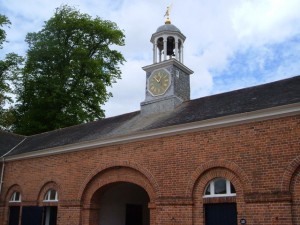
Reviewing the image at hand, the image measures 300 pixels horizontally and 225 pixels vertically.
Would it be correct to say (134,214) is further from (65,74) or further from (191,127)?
(65,74)

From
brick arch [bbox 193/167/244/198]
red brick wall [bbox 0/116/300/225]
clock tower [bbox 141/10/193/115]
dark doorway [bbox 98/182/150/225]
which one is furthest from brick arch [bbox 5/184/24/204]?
A: brick arch [bbox 193/167/244/198]

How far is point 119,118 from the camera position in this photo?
59.4 feet

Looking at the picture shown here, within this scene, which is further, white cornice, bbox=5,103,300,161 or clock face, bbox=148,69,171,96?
clock face, bbox=148,69,171,96

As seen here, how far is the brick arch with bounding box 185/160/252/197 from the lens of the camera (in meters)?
10.7

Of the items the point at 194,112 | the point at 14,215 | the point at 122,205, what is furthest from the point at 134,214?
the point at 194,112

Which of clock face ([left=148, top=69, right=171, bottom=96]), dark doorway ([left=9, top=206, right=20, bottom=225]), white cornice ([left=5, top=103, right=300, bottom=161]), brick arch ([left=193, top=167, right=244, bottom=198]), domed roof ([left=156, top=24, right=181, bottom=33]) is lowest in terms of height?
dark doorway ([left=9, top=206, right=20, bottom=225])

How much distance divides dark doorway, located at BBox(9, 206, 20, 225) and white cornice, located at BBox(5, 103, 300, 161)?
3493mm

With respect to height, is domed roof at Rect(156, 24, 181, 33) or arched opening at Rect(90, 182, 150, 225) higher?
domed roof at Rect(156, 24, 181, 33)

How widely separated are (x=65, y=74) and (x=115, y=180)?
16004 millimetres

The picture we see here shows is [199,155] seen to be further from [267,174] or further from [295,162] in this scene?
[295,162]

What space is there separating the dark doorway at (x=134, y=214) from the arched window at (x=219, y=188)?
280 inches

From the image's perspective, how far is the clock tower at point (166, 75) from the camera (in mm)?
16797

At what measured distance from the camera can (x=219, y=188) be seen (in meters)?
11.4

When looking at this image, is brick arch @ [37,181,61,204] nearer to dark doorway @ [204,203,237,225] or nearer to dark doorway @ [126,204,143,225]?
dark doorway @ [126,204,143,225]
